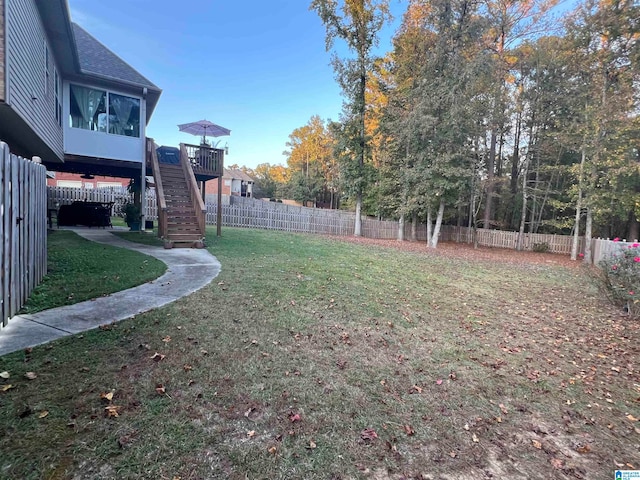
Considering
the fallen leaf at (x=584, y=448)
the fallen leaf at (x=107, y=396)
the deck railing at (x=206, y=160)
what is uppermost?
the deck railing at (x=206, y=160)

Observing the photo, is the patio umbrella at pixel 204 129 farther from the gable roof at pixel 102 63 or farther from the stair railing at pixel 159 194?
the gable roof at pixel 102 63

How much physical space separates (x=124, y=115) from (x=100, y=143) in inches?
51.2

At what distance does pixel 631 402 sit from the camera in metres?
3.23

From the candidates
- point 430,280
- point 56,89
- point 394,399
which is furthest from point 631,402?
point 56,89

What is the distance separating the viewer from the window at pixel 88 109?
35.0ft

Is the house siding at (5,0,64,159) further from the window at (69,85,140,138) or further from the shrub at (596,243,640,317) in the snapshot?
the shrub at (596,243,640,317)

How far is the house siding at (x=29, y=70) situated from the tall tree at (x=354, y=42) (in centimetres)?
1446

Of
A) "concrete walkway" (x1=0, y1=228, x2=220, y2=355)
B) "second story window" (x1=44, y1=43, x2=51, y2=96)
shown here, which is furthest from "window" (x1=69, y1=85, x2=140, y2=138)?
"concrete walkway" (x1=0, y1=228, x2=220, y2=355)

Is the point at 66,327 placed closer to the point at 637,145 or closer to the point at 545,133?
the point at 637,145

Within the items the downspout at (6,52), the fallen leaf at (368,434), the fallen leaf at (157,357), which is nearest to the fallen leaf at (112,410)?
the fallen leaf at (157,357)

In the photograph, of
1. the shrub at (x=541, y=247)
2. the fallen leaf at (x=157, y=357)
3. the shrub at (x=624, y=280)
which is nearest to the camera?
the fallen leaf at (x=157, y=357)

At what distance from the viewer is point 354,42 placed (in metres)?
19.2

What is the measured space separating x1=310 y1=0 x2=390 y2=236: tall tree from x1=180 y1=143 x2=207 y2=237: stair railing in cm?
1057

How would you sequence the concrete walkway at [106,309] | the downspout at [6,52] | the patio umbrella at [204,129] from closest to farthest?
1. the concrete walkway at [106,309]
2. the downspout at [6,52]
3. the patio umbrella at [204,129]
